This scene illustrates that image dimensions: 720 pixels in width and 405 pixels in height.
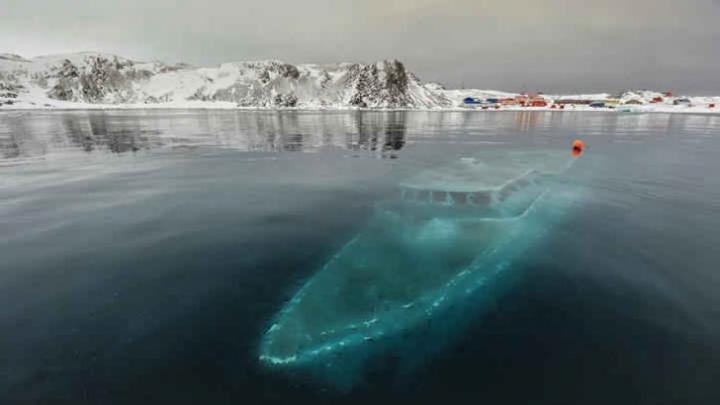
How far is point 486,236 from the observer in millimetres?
10203

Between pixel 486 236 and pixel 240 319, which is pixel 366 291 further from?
pixel 486 236

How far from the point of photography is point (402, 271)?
26.8 ft

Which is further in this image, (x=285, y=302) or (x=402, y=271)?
(x=402, y=271)

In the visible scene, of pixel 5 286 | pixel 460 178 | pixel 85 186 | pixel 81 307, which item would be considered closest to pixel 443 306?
pixel 81 307

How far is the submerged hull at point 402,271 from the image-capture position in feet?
19.5

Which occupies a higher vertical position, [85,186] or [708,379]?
[85,186]

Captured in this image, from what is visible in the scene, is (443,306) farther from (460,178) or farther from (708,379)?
(460,178)

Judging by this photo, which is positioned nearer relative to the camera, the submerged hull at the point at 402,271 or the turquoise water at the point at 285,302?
the turquoise water at the point at 285,302

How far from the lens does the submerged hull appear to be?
19.5 feet

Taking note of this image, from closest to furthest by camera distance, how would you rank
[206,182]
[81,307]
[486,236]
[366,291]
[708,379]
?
[708,379]
[81,307]
[366,291]
[486,236]
[206,182]

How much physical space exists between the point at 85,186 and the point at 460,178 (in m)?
18.9

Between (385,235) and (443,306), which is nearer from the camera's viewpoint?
(443,306)

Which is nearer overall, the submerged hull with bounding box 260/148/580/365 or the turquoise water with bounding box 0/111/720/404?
the turquoise water with bounding box 0/111/720/404

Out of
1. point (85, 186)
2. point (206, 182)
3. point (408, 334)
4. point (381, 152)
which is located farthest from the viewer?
point (381, 152)
